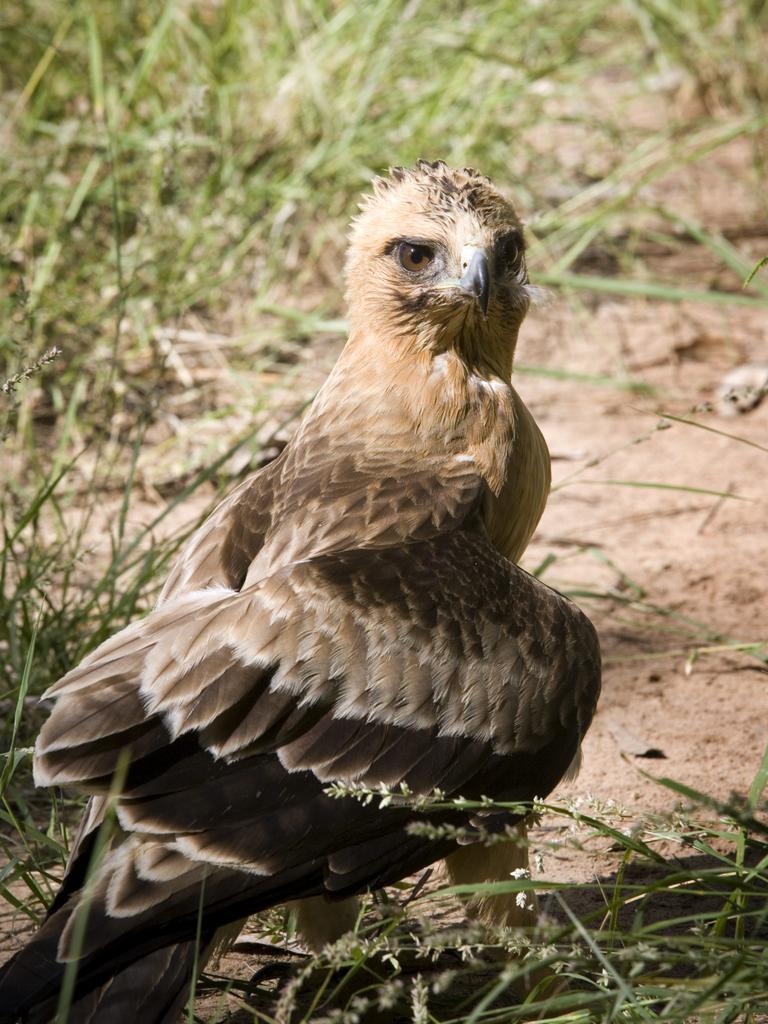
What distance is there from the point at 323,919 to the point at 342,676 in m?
0.57

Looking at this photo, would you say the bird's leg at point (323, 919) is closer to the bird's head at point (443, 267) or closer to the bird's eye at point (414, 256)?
the bird's head at point (443, 267)

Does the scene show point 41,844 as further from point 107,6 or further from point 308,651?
point 107,6

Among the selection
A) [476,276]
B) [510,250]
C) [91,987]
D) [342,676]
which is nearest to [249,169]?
[510,250]

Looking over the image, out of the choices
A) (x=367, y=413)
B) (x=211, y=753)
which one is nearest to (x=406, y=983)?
(x=211, y=753)

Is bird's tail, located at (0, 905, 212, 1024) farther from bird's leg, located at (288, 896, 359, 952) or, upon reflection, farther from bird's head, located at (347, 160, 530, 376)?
bird's head, located at (347, 160, 530, 376)

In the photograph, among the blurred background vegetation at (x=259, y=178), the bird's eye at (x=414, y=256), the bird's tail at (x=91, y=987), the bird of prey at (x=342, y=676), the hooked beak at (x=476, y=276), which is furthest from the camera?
the blurred background vegetation at (x=259, y=178)

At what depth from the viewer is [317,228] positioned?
22.4ft

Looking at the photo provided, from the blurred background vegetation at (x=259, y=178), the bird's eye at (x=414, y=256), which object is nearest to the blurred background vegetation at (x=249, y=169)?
the blurred background vegetation at (x=259, y=178)

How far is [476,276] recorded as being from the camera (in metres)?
3.42

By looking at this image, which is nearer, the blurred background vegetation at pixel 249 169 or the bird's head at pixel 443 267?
the bird's head at pixel 443 267

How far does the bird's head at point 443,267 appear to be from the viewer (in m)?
3.49

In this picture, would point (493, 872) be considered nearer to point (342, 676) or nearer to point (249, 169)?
point (342, 676)

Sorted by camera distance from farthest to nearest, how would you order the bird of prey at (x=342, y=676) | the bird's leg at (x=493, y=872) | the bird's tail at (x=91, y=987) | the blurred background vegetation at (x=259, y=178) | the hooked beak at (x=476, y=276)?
the blurred background vegetation at (x=259, y=178) → the hooked beak at (x=476, y=276) → the bird's leg at (x=493, y=872) → the bird of prey at (x=342, y=676) → the bird's tail at (x=91, y=987)

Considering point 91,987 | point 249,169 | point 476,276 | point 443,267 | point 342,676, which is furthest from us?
point 249,169
